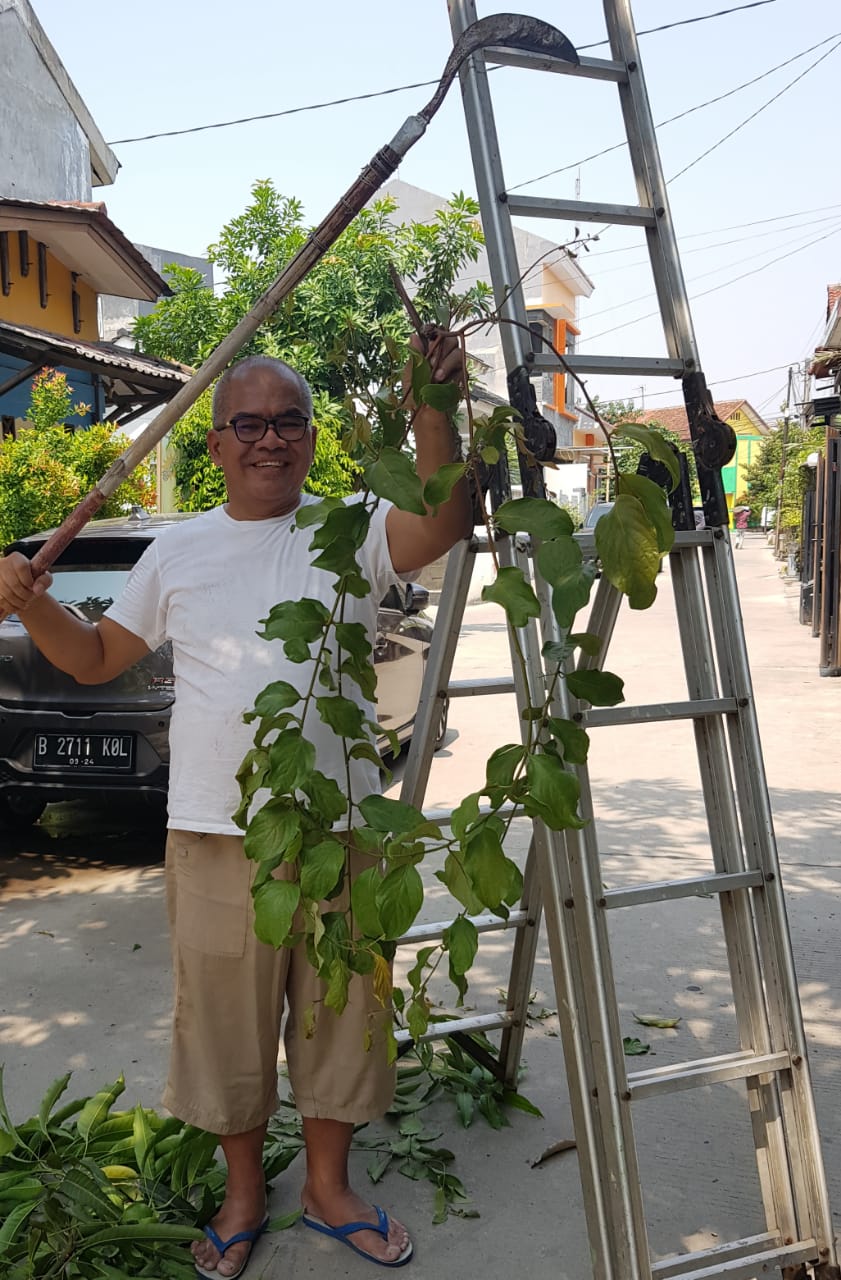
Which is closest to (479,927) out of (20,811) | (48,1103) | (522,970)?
(522,970)

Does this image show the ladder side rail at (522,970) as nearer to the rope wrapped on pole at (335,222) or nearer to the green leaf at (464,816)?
the green leaf at (464,816)

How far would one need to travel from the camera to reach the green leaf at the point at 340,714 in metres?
1.87

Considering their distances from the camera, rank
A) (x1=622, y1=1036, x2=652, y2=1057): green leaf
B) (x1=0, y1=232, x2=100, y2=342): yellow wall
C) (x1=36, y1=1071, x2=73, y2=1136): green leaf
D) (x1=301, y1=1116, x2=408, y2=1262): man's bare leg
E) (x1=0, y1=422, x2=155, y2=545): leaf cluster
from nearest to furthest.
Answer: (x1=301, y1=1116, x2=408, y2=1262): man's bare leg < (x1=36, y1=1071, x2=73, y2=1136): green leaf < (x1=622, y1=1036, x2=652, y2=1057): green leaf < (x1=0, y1=422, x2=155, y2=545): leaf cluster < (x1=0, y1=232, x2=100, y2=342): yellow wall

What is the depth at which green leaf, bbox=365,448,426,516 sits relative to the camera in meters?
1.65

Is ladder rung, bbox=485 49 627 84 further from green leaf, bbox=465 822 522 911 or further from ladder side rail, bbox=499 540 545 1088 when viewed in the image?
ladder side rail, bbox=499 540 545 1088

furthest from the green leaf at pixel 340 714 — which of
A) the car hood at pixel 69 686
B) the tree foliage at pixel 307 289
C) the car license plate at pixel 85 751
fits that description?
the tree foliage at pixel 307 289

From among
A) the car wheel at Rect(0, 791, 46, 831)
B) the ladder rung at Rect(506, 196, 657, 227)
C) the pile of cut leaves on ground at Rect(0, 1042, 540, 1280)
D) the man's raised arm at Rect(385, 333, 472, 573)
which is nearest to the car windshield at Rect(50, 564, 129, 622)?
the car wheel at Rect(0, 791, 46, 831)

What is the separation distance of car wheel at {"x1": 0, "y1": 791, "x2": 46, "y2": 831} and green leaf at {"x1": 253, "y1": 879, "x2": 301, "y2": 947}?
4.30 meters

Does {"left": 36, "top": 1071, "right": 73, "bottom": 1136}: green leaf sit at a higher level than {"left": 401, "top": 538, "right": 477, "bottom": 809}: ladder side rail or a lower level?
lower

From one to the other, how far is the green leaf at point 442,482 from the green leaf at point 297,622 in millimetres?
296

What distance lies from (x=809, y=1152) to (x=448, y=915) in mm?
2539

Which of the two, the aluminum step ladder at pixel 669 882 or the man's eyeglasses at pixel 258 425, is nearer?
the aluminum step ladder at pixel 669 882

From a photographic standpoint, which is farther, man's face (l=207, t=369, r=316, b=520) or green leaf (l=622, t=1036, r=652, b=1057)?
green leaf (l=622, t=1036, r=652, b=1057)

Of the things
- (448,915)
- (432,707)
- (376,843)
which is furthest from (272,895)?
(448,915)
